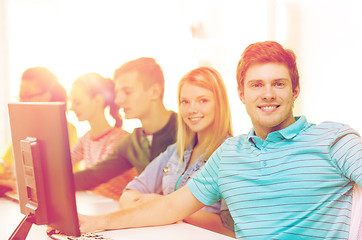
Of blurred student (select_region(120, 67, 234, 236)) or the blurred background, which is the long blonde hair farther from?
the blurred background

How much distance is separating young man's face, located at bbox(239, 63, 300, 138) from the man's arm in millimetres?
362

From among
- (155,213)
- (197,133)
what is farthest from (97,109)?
(155,213)

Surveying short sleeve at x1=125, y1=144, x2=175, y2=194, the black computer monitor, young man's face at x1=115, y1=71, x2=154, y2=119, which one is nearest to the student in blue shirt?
the black computer monitor

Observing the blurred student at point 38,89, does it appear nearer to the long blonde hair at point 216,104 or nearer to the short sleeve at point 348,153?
the long blonde hair at point 216,104

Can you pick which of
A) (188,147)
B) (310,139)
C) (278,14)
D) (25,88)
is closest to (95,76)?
(25,88)

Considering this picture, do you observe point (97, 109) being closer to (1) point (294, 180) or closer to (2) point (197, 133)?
(2) point (197, 133)

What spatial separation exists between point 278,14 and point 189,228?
1679mm

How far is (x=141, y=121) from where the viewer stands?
2.28 m

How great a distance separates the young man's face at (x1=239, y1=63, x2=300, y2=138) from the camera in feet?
4.36

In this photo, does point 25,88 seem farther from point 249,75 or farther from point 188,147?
point 249,75

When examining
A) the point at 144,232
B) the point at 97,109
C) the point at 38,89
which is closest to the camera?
the point at 144,232

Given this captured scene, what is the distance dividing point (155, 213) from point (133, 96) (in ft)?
3.03

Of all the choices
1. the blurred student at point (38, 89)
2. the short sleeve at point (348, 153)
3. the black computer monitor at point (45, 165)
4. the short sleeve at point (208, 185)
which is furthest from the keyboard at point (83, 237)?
the blurred student at point (38, 89)

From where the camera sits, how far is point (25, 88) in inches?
112
